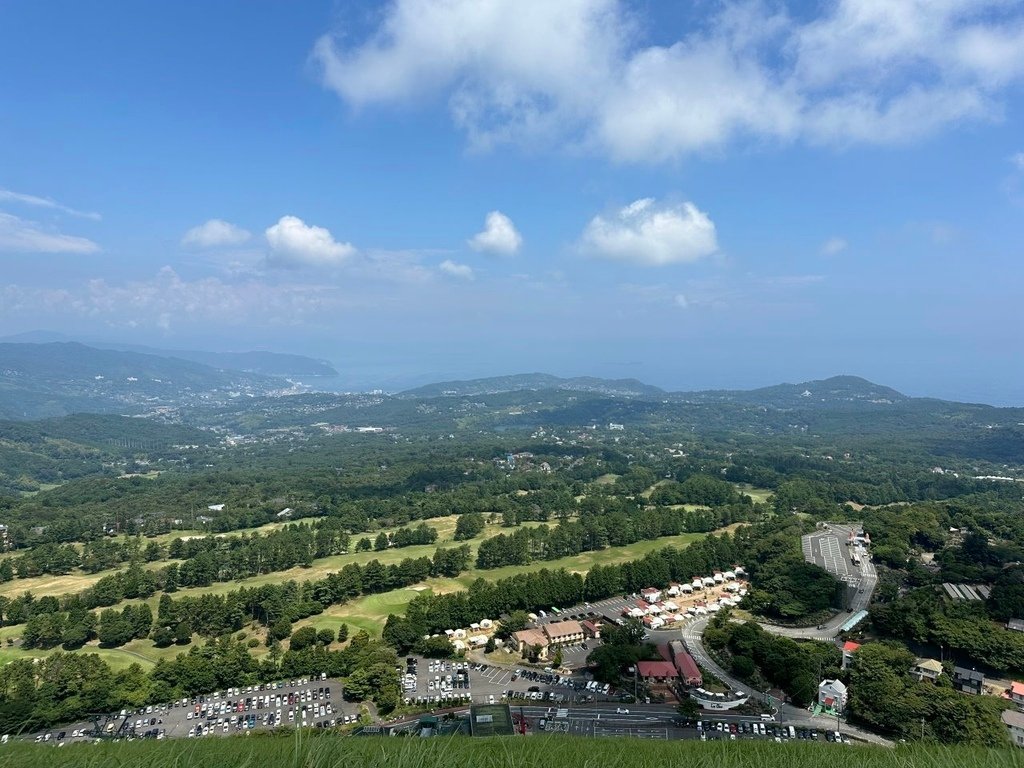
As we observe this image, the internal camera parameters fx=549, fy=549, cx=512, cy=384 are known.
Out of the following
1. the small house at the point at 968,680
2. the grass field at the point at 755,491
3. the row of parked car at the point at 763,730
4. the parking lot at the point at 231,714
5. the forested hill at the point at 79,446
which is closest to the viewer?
the row of parked car at the point at 763,730

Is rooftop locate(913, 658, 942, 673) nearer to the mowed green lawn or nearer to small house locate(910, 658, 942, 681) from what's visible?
small house locate(910, 658, 942, 681)

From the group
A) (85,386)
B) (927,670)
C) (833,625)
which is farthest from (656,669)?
(85,386)

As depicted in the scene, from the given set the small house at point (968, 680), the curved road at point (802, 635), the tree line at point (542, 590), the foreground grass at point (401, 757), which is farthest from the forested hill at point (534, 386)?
the foreground grass at point (401, 757)

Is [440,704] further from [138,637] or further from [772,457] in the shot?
[772,457]

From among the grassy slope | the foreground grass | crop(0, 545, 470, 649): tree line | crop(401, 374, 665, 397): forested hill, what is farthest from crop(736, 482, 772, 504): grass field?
crop(401, 374, 665, 397): forested hill

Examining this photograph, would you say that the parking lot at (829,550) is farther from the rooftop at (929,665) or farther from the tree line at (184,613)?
the tree line at (184,613)

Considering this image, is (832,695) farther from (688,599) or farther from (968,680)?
(688,599)

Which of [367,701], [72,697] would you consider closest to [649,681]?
[367,701]
